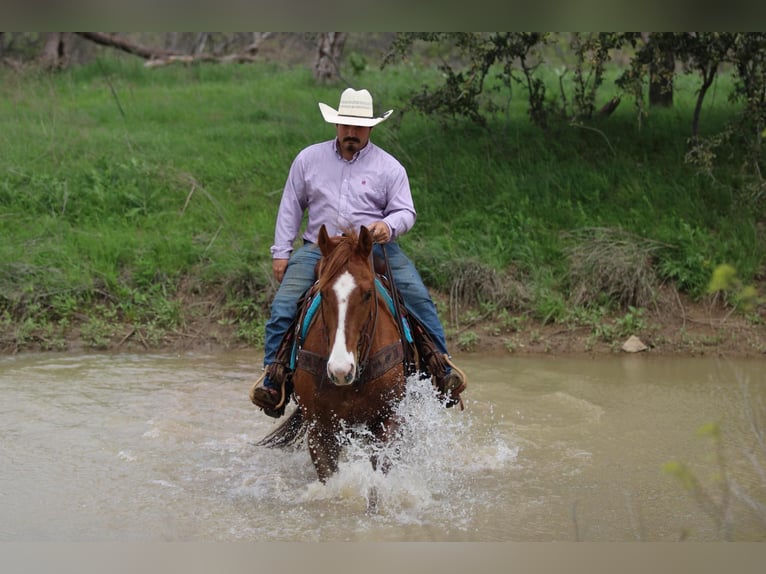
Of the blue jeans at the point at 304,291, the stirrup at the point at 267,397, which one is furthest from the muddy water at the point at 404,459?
the stirrup at the point at 267,397

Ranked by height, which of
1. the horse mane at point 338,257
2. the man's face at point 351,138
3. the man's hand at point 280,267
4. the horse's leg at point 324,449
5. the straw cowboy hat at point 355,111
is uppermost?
the straw cowboy hat at point 355,111

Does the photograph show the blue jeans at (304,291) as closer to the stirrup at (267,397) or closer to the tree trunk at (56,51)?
the stirrup at (267,397)

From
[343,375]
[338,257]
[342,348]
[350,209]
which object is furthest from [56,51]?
[343,375]

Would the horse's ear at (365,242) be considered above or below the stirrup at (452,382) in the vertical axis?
above

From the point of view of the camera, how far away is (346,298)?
5551 mm

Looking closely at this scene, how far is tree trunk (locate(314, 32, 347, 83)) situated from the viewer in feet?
58.0

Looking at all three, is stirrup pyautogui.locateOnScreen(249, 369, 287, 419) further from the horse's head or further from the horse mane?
the horse mane

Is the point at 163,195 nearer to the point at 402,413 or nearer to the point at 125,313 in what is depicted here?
the point at 125,313

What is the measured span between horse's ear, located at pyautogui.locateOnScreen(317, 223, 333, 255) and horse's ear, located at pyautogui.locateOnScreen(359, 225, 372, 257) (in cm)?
19

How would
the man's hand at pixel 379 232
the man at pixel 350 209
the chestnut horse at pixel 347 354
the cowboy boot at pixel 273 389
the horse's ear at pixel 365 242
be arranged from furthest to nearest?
the man at pixel 350 209 < the cowboy boot at pixel 273 389 < the man's hand at pixel 379 232 < the horse's ear at pixel 365 242 < the chestnut horse at pixel 347 354

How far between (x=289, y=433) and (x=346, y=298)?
6.35ft

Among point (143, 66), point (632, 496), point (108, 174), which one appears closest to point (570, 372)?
point (632, 496)

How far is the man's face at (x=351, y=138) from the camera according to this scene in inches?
258

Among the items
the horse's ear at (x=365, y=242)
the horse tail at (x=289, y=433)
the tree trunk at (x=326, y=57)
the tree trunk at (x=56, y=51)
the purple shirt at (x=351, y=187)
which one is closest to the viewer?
the horse's ear at (x=365, y=242)
